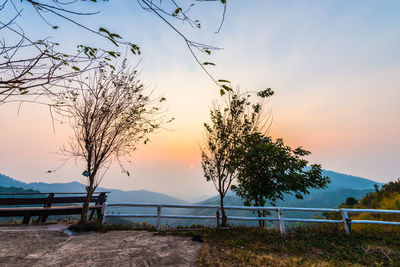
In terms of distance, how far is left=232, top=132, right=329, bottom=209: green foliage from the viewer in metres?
10.6

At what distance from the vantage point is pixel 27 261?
4457mm

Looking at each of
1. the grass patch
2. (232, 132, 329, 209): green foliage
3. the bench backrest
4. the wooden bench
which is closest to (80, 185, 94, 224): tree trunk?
the wooden bench

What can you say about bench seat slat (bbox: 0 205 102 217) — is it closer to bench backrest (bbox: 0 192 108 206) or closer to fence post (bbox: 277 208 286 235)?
bench backrest (bbox: 0 192 108 206)

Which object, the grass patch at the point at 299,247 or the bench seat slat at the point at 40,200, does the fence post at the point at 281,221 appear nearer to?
the grass patch at the point at 299,247

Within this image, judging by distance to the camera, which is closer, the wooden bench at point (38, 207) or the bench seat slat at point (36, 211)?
the bench seat slat at point (36, 211)

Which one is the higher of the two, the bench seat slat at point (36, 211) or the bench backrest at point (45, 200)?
the bench backrest at point (45, 200)

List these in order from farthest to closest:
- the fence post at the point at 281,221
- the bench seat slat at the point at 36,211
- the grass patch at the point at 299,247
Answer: the bench seat slat at the point at 36,211
the fence post at the point at 281,221
the grass patch at the point at 299,247

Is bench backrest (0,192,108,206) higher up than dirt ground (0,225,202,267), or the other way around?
bench backrest (0,192,108,206)

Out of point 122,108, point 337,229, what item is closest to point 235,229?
point 337,229

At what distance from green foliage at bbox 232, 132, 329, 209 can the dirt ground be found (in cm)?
596

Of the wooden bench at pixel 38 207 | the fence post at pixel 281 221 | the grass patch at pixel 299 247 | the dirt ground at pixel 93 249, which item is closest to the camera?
the dirt ground at pixel 93 249

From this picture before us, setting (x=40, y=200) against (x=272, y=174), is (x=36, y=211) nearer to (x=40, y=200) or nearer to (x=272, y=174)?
(x=40, y=200)

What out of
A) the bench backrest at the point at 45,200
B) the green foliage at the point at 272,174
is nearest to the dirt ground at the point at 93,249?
the bench backrest at the point at 45,200

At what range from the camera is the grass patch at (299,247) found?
483 cm
